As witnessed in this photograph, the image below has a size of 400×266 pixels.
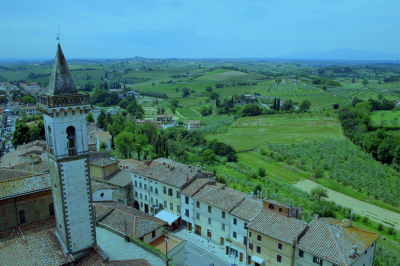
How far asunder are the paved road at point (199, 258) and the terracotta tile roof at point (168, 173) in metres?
8.32

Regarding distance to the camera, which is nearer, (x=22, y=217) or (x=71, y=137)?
(x=71, y=137)

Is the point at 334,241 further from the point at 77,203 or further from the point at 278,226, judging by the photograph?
the point at 77,203

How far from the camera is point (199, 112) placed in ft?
471

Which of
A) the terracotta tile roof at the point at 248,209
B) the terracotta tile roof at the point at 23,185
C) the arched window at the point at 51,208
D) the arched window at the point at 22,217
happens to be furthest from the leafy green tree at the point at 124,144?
the arched window at the point at 22,217

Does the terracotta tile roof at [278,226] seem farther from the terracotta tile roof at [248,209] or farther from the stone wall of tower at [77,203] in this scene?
the stone wall of tower at [77,203]

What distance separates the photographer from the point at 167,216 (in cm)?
3894

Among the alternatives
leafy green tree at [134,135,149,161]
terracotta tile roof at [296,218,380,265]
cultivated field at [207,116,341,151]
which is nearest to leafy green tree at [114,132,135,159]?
leafy green tree at [134,135,149,161]

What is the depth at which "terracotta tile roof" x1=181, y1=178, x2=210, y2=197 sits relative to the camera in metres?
37.8

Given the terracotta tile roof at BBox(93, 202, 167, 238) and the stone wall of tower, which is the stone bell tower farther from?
the terracotta tile roof at BBox(93, 202, 167, 238)

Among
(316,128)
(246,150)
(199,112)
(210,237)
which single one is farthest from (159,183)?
(199,112)

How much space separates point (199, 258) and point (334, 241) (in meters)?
14.1

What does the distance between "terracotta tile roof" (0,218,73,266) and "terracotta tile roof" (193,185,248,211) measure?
1775 centimetres

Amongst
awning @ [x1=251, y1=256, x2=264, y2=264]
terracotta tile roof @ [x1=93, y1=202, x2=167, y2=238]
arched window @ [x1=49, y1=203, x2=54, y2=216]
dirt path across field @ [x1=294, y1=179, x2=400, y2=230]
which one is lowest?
dirt path across field @ [x1=294, y1=179, x2=400, y2=230]

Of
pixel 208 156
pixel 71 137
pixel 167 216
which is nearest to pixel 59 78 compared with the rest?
pixel 71 137
